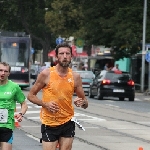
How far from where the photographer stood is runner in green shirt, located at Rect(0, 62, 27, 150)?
10289 millimetres

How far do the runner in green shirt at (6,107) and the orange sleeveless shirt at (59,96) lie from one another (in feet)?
2.86

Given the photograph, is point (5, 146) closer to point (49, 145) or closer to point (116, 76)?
point (49, 145)

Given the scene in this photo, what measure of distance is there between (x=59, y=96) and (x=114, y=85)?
2922 centimetres

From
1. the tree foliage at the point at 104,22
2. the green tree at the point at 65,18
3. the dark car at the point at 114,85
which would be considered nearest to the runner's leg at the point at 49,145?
the dark car at the point at 114,85

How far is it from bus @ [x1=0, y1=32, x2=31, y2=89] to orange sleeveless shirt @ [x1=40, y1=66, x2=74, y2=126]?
38367 mm

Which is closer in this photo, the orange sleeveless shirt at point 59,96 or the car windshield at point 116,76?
the orange sleeveless shirt at point 59,96

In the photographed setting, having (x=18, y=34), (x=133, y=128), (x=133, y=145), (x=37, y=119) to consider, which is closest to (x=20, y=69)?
(x=18, y=34)

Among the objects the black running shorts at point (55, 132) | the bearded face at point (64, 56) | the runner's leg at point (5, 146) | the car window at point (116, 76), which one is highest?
the bearded face at point (64, 56)

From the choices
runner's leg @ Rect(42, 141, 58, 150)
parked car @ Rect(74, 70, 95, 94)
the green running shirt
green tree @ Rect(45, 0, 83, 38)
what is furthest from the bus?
runner's leg @ Rect(42, 141, 58, 150)

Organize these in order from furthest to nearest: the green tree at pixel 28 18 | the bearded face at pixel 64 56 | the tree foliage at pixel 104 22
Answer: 1. the green tree at pixel 28 18
2. the tree foliage at pixel 104 22
3. the bearded face at pixel 64 56

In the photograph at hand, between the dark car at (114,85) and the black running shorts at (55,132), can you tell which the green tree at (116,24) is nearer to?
the dark car at (114,85)

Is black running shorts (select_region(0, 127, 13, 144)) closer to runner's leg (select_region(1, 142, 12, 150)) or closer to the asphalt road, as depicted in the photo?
runner's leg (select_region(1, 142, 12, 150))

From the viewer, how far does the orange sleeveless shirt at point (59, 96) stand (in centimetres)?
952

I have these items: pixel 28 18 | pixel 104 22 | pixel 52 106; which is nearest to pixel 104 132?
pixel 52 106
